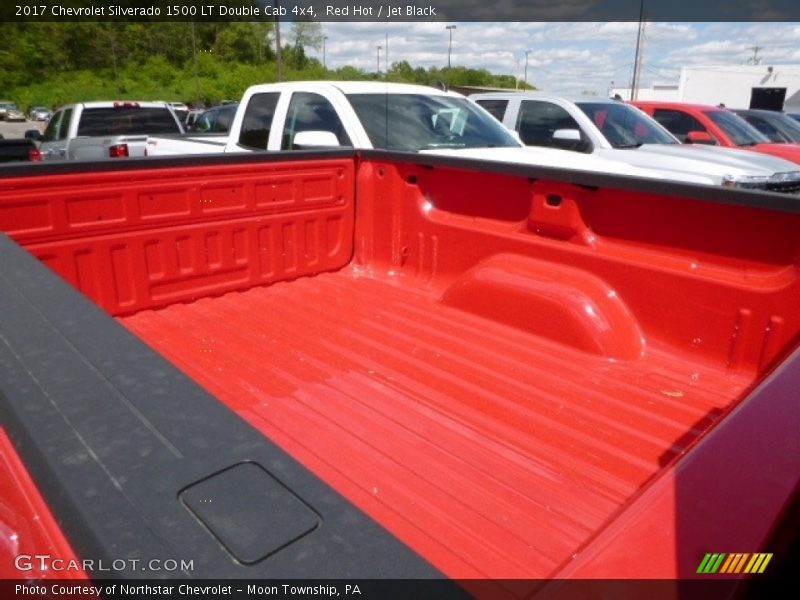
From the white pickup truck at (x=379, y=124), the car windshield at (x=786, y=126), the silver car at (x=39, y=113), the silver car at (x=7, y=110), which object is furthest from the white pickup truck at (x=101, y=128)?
the silver car at (x=7, y=110)

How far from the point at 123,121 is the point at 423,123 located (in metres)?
7.95

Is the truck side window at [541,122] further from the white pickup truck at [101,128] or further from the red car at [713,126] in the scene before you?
the white pickup truck at [101,128]

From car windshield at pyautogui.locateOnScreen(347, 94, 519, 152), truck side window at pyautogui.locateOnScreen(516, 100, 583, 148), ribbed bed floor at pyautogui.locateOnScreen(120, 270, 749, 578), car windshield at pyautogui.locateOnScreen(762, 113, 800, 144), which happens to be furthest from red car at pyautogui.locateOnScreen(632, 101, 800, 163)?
ribbed bed floor at pyautogui.locateOnScreen(120, 270, 749, 578)

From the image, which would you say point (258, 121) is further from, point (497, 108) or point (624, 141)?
point (624, 141)

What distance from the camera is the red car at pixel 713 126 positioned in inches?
406

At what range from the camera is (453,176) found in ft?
12.8

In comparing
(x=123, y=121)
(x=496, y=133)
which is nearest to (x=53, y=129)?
(x=123, y=121)

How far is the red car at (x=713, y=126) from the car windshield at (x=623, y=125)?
5.23 feet

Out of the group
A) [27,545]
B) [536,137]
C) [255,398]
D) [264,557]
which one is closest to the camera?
[264,557]

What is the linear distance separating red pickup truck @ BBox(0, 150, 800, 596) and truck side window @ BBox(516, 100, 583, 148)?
4.74m

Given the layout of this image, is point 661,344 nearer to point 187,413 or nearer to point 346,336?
point 346,336

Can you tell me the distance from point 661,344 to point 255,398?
1.87m

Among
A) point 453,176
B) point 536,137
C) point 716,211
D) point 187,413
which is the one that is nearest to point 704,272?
point 716,211

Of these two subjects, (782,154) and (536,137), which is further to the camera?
(782,154)
